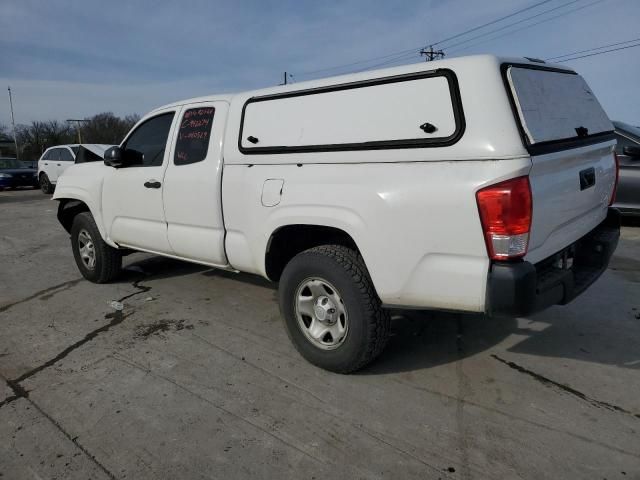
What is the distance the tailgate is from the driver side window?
3043 mm

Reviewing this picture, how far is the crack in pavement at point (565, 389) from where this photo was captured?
2792 millimetres

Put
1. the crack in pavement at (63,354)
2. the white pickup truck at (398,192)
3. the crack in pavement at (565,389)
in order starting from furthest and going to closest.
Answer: the crack in pavement at (63,354) → the crack in pavement at (565,389) → the white pickup truck at (398,192)

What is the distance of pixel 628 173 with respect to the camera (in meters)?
7.38

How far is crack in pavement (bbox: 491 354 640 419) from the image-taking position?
110 inches

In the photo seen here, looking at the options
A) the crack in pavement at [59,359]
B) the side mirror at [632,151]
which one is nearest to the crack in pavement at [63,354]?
the crack in pavement at [59,359]

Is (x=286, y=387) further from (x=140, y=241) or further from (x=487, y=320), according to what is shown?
(x=140, y=241)

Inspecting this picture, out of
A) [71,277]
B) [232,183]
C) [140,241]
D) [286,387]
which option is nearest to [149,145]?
[140,241]

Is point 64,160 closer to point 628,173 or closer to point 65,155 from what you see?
point 65,155

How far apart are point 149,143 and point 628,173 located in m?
6.85

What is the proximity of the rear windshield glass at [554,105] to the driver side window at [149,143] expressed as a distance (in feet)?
9.92

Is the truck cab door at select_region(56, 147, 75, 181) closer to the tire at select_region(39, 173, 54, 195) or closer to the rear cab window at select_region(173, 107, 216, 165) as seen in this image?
the tire at select_region(39, 173, 54, 195)

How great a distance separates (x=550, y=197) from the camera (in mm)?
2629

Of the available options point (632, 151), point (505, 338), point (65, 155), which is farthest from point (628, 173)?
point (65, 155)

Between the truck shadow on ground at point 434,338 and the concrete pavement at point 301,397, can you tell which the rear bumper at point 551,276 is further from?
the truck shadow on ground at point 434,338
